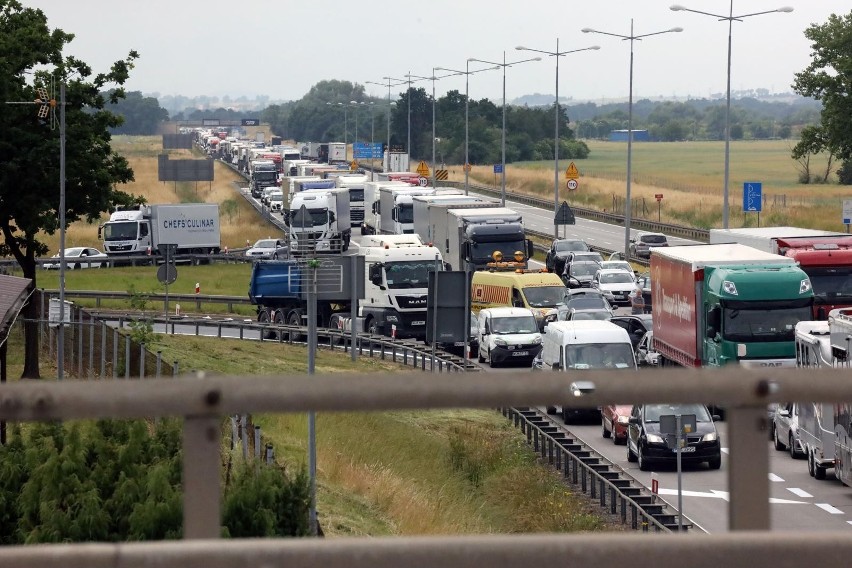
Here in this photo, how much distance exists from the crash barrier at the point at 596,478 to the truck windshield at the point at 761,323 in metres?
5.26

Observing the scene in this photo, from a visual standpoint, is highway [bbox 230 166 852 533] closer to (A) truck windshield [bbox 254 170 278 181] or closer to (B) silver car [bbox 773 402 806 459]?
(B) silver car [bbox 773 402 806 459]

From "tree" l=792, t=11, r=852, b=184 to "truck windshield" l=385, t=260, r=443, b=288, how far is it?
4115 cm

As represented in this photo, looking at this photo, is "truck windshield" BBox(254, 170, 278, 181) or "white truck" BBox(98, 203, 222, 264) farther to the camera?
"truck windshield" BBox(254, 170, 278, 181)

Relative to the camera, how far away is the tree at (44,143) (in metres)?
Result: 36.9

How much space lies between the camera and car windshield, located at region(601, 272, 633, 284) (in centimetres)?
5500

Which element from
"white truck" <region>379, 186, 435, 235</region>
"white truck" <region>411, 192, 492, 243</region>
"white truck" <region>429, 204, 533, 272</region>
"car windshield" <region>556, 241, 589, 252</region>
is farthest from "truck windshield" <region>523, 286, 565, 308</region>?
"white truck" <region>379, 186, 435, 235</region>

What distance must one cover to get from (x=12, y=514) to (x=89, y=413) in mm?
7596

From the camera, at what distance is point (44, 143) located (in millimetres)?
36938

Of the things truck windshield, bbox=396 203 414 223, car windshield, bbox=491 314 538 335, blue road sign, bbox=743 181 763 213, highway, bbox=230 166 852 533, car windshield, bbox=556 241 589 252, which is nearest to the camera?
highway, bbox=230 166 852 533

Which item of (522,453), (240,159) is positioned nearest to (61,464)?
(522,453)

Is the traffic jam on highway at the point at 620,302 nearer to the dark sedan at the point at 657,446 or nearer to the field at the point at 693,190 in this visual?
the dark sedan at the point at 657,446

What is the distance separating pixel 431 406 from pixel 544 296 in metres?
42.4

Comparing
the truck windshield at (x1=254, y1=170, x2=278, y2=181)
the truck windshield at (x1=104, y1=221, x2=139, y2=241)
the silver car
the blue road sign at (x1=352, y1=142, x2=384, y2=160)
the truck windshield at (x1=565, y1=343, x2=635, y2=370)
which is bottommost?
the truck windshield at (x1=565, y1=343, x2=635, y2=370)

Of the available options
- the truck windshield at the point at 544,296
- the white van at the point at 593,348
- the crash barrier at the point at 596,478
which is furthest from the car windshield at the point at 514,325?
the crash barrier at the point at 596,478
